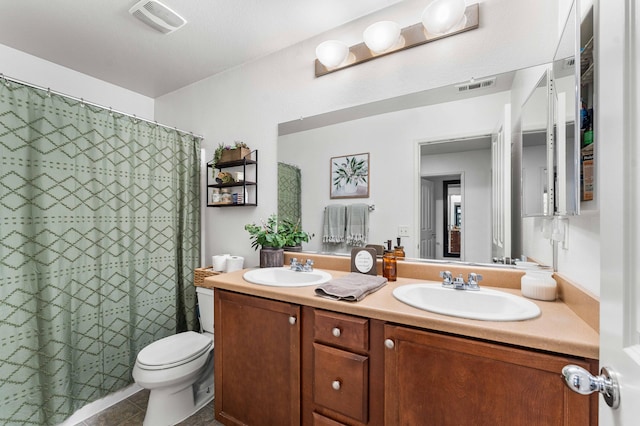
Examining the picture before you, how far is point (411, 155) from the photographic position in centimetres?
156

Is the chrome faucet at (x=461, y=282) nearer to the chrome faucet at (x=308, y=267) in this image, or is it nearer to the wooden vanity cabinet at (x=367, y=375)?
the wooden vanity cabinet at (x=367, y=375)

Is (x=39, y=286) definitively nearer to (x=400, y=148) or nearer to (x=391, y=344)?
(x=391, y=344)

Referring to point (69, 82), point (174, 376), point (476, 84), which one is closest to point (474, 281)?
point (476, 84)

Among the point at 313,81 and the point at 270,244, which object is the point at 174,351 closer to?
the point at 270,244

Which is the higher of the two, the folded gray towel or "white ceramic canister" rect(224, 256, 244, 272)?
the folded gray towel

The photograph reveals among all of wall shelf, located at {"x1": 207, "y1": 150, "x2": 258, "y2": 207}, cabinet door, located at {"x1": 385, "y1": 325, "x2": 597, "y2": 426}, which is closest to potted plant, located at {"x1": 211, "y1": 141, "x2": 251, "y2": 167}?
wall shelf, located at {"x1": 207, "y1": 150, "x2": 258, "y2": 207}

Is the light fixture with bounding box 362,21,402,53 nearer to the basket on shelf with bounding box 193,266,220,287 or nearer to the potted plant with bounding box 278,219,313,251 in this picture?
the potted plant with bounding box 278,219,313,251

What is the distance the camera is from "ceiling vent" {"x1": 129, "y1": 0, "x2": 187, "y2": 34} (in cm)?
156

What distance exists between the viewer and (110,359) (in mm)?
1827

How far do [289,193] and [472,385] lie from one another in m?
1.46

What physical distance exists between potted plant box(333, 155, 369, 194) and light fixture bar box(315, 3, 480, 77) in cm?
58

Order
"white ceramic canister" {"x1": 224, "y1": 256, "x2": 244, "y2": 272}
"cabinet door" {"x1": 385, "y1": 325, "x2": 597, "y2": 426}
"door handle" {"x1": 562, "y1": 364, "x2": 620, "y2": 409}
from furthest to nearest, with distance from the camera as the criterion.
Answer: "white ceramic canister" {"x1": 224, "y1": 256, "x2": 244, "y2": 272} → "cabinet door" {"x1": 385, "y1": 325, "x2": 597, "y2": 426} → "door handle" {"x1": 562, "y1": 364, "x2": 620, "y2": 409}

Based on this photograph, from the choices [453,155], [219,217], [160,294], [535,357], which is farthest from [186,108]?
[535,357]

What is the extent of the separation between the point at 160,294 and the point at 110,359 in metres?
0.47
